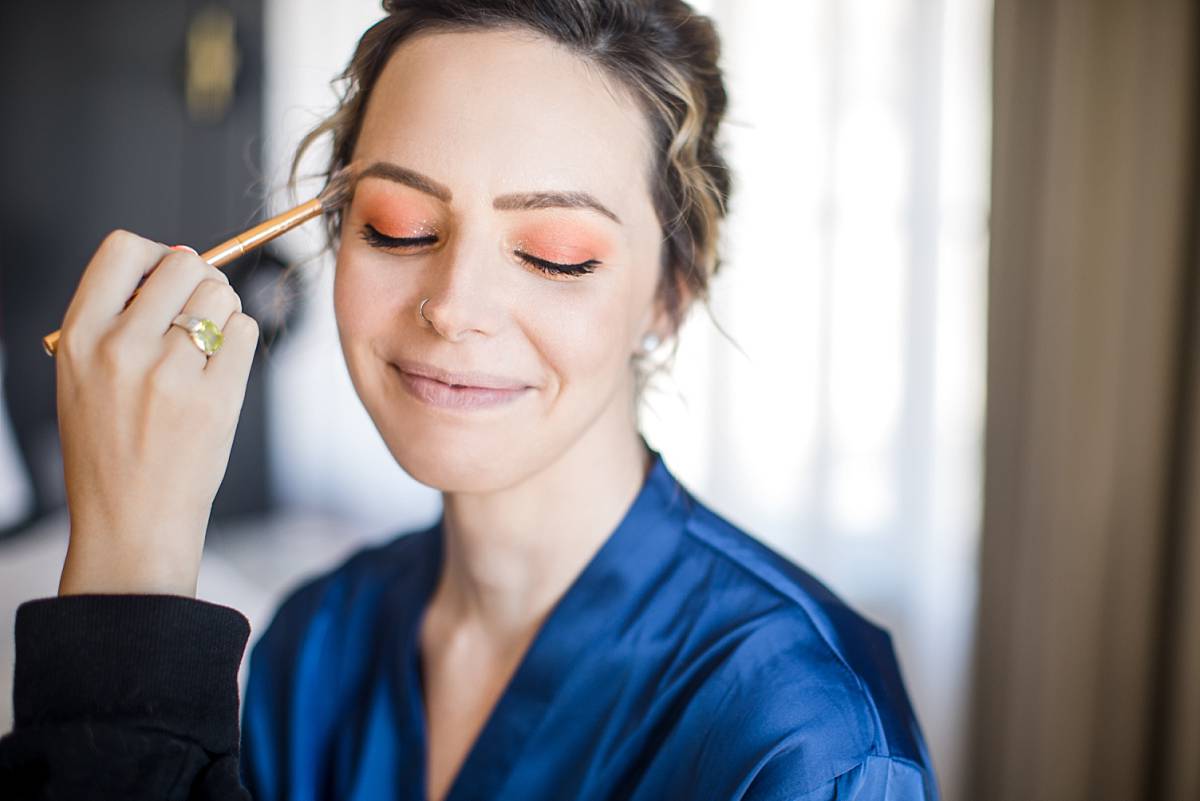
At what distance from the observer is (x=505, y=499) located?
0.94 m

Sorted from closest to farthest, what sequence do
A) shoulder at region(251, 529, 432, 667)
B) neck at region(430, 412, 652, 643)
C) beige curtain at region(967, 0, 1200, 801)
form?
neck at region(430, 412, 652, 643) < shoulder at region(251, 529, 432, 667) < beige curtain at region(967, 0, 1200, 801)

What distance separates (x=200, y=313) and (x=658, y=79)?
0.46 m

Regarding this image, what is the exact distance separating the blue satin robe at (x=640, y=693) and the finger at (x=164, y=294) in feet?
1.53

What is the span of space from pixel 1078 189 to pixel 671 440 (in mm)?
1132

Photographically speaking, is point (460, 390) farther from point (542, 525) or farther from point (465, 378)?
point (542, 525)

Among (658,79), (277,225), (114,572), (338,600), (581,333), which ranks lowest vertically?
(338,600)

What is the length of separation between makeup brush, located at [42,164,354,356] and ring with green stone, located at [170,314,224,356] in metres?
0.05

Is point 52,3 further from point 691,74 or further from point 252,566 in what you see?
point 691,74

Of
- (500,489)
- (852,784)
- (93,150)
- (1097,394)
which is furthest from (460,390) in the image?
(93,150)

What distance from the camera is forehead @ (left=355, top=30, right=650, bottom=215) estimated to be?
792 mm

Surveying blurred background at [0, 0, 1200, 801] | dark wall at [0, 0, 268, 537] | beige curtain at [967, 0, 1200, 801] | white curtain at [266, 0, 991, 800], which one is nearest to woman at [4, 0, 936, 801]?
blurred background at [0, 0, 1200, 801]

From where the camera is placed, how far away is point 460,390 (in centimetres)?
84

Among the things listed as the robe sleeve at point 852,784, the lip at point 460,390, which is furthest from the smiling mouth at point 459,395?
the robe sleeve at point 852,784

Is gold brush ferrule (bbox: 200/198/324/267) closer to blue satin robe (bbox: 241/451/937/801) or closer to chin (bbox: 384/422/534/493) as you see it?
chin (bbox: 384/422/534/493)
